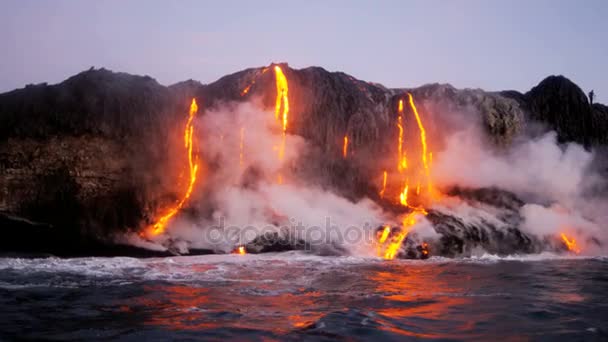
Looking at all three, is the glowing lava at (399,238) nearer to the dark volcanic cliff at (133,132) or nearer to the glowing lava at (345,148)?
the dark volcanic cliff at (133,132)

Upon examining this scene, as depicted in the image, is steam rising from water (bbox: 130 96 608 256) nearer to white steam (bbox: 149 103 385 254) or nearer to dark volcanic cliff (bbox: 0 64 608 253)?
white steam (bbox: 149 103 385 254)

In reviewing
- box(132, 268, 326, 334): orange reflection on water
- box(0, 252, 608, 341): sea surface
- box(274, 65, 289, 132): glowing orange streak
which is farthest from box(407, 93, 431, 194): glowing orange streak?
box(132, 268, 326, 334): orange reflection on water

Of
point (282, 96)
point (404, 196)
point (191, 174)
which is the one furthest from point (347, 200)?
point (191, 174)

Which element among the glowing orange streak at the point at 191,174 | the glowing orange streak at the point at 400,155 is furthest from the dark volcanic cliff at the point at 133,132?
the glowing orange streak at the point at 400,155

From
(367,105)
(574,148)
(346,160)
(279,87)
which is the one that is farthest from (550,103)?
(279,87)

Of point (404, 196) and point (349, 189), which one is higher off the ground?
point (349, 189)

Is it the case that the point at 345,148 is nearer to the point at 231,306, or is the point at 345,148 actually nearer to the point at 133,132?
the point at 133,132
